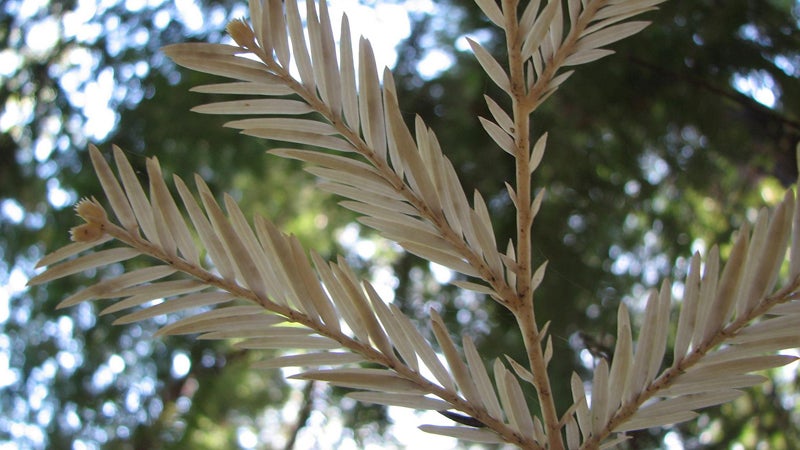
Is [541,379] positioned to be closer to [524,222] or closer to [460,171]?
[524,222]

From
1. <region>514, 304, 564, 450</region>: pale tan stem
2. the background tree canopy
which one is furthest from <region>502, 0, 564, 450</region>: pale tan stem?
the background tree canopy

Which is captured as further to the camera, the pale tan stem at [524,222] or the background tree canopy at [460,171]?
the background tree canopy at [460,171]

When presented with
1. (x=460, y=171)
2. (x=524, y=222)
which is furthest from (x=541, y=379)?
(x=460, y=171)

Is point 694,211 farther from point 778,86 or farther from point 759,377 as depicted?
point 759,377

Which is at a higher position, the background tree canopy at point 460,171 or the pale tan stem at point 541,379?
the background tree canopy at point 460,171

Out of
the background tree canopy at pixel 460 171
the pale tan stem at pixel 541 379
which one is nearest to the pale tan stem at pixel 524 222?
the pale tan stem at pixel 541 379

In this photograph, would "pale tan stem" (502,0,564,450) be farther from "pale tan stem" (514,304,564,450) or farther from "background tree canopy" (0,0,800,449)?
"background tree canopy" (0,0,800,449)

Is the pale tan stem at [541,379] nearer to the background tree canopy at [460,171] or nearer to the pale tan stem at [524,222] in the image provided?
the pale tan stem at [524,222]

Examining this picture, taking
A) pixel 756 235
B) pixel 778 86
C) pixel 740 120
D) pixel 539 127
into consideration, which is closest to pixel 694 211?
pixel 740 120
